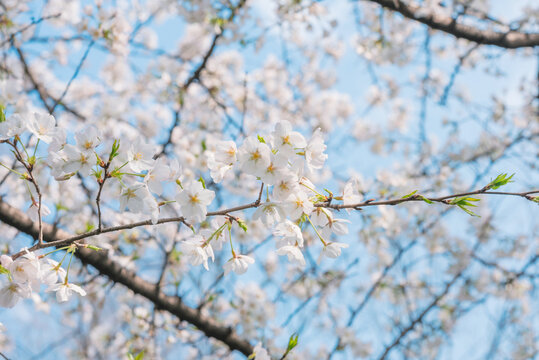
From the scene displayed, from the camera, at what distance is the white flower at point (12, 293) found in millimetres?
1134

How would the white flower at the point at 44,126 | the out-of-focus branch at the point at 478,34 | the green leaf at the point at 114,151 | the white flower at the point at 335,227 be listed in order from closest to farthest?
the green leaf at the point at 114,151 → the white flower at the point at 44,126 → the white flower at the point at 335,227 → the out-of-focus branch at the point at 478,34

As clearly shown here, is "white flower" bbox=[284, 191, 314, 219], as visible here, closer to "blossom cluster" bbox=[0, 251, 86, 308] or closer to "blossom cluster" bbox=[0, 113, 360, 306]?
"blossom cluster" bbox=[0, 113, 360, 306]

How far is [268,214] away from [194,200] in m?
0.20

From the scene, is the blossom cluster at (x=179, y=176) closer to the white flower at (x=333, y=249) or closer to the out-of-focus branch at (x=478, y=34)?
the white flower at (x=333, y=249)

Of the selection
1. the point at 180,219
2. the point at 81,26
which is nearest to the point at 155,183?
the point at 180,219

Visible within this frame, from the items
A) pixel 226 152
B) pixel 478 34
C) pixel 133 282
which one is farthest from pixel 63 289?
pixel 478 34

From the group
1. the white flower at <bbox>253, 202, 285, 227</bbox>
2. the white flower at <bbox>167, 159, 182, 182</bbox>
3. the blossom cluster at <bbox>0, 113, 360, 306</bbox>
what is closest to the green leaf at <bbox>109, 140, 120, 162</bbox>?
the blossom cluster at <bbox>0, 113, 360, 306</bbox>

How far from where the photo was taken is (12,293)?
116cm

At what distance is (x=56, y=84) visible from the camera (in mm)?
6113

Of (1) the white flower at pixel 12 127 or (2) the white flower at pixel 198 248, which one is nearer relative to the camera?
(1) the white flower at pixel 12 127

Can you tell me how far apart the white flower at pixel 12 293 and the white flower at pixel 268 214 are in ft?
2.13

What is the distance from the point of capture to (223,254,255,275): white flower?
1.26m

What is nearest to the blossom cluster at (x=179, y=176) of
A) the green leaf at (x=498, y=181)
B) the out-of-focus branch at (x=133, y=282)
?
the green leaf at (x=498, y=181)

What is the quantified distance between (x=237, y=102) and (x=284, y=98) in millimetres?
1291
